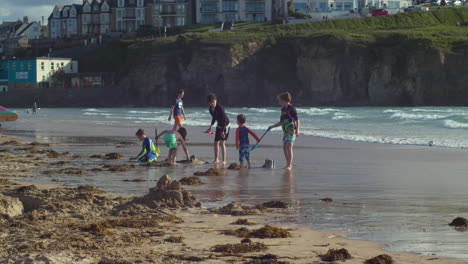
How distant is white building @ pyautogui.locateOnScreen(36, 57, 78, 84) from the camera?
4077 inches

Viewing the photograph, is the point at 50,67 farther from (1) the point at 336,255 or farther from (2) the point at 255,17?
(1) the point at 336,255

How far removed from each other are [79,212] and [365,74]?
267ft

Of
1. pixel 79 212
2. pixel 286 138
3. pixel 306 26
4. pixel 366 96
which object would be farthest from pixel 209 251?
pixel 306 26

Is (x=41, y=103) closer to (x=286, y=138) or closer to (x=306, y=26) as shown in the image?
(x=306, y=26)

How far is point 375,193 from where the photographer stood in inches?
499

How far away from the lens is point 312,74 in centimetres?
9119

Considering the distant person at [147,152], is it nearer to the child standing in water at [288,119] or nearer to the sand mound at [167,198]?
the child standing in water at [288,119]

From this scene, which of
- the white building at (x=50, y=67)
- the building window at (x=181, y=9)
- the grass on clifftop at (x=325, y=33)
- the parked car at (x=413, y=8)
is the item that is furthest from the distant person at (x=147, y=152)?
the building window at (x=181, y=9)

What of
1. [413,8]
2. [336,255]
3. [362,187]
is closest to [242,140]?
[362,187]

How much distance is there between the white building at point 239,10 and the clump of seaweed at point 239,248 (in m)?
107

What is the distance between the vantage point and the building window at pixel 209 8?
376 ft

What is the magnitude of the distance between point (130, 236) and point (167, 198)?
2287mm

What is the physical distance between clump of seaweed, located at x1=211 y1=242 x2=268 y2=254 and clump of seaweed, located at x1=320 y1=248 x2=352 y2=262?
0.69 meters

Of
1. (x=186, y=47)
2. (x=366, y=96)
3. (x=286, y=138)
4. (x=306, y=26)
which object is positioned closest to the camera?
(x=286, y=138)
